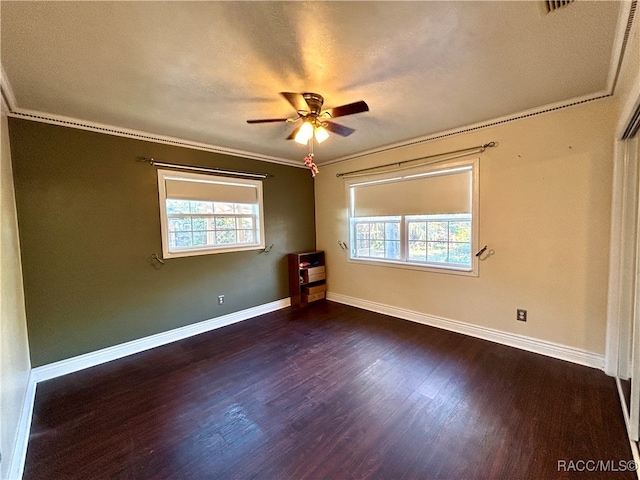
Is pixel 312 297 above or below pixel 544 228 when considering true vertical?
below

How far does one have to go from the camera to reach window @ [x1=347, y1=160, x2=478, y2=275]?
317 cm

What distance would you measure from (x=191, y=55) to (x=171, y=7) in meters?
0.37

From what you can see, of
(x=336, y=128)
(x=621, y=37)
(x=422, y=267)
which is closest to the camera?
(x=621, y=37)

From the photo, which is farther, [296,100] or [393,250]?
[393,250]

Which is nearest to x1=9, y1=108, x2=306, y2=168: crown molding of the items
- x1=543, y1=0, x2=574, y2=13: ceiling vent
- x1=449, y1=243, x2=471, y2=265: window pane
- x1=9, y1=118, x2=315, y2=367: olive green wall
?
x1=9, y1=118, x2=315, y2=367: olive green wall

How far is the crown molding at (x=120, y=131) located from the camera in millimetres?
2385

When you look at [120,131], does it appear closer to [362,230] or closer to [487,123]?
[362,230]

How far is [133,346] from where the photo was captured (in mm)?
2979

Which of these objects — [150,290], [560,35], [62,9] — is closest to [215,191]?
[150,290]

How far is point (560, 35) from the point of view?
5.13 ft

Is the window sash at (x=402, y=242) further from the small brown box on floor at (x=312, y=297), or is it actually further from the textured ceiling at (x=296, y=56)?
the textured ceiling at (x=296, y=56)

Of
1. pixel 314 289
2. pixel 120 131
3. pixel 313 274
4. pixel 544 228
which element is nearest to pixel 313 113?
pixel 120 131

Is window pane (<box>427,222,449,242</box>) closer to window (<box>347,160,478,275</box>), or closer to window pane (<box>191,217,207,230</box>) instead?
window (<box>347,160,478,275</box>)

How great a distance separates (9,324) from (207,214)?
2146mm
